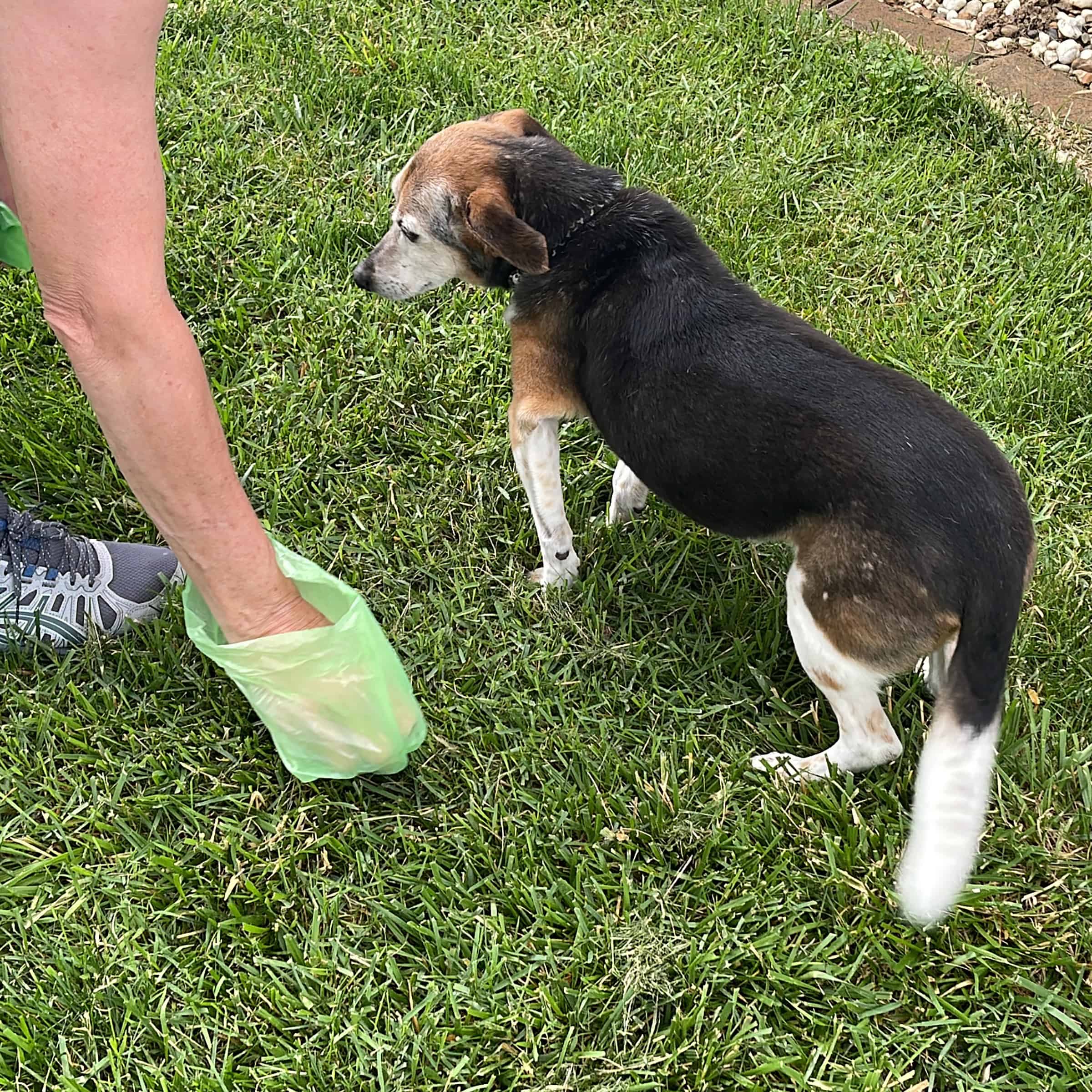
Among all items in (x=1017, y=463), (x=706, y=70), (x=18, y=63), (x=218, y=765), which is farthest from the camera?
(x=706, y=70)

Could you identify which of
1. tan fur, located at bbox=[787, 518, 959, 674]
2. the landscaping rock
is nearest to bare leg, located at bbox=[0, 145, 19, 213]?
tan fur, located at bbox=[787, 518, 959, 674]

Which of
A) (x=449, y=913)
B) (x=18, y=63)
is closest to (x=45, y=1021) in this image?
(x=449, y=913)

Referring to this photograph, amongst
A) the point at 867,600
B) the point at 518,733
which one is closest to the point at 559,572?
the point at 518,733

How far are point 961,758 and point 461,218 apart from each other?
6.55 ft

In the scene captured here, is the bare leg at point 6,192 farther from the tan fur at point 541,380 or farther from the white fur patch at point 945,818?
the white fur patch at point 945,818

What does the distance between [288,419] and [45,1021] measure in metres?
2.00

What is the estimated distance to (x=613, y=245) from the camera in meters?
2.99

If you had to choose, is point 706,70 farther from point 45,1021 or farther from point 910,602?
point 45,1021

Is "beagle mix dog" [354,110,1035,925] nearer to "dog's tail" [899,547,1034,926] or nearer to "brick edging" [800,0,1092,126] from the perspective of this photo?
"dog's tail" [899,547,1034,926]

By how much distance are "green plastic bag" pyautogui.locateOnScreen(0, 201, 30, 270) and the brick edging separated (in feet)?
13.8

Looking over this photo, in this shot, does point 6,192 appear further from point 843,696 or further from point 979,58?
point 979,58

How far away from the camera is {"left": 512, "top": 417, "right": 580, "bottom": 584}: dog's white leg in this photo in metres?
3.10

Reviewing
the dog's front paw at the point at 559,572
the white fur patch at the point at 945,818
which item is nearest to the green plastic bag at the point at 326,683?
the dog's front paw at the point at 559,572

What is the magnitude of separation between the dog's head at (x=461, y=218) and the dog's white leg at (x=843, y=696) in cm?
115
